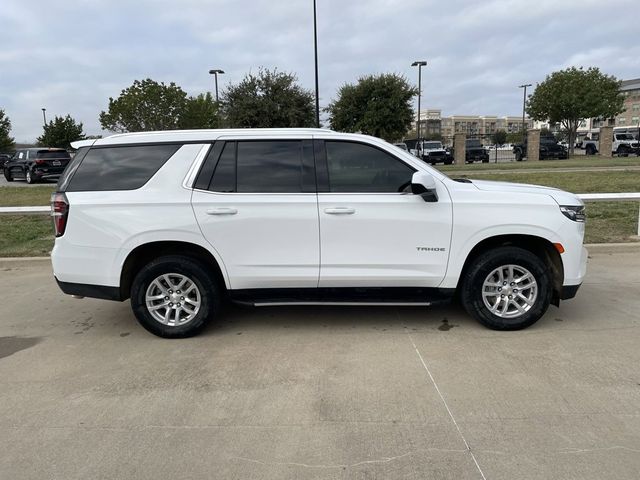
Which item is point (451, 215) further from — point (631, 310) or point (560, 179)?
point (560, 179)

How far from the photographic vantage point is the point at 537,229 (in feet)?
14.9

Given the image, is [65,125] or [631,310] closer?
[631,310]

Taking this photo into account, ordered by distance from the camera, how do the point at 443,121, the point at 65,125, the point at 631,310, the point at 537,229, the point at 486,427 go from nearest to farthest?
the point at 486,427 < the point at 537,229 < the point at 631,310 < the point at 65,125 < the point at 443,121

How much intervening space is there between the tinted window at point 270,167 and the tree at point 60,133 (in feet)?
180

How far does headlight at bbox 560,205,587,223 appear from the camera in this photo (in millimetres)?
4594

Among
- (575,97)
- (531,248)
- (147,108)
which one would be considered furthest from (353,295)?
(575,97)

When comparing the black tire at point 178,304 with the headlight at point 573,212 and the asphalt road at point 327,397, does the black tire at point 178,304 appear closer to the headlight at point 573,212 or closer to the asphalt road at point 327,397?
the asphalt road at point 327,397

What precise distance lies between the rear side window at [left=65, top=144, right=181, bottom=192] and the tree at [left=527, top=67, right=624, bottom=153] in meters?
46.1

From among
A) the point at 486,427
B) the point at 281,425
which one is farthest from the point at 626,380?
the point at 281,425

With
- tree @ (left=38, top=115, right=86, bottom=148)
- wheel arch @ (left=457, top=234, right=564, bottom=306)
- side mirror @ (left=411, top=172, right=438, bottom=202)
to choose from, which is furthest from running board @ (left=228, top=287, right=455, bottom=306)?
tree @ (left=38, top=115, right=86, bottom=148)

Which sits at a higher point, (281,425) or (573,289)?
(573,289)

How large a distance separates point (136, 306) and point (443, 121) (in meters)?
159

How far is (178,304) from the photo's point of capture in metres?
4.79

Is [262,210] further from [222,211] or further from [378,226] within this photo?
[378,226]
